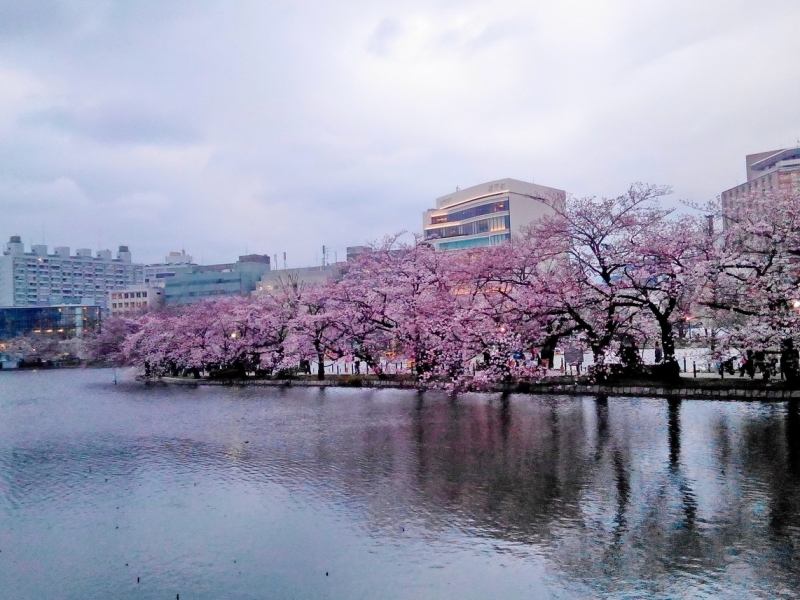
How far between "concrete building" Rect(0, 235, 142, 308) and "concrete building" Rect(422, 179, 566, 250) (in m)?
114

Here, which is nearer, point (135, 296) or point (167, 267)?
point (135, 296)

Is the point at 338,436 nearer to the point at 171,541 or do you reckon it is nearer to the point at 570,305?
the point at 171,541

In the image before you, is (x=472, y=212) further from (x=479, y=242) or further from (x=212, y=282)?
(x=212, y=282)

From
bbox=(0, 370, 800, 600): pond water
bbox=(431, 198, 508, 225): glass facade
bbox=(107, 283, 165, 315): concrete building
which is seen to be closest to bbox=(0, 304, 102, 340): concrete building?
bbox=(107, 283, 165, 315): concrete building

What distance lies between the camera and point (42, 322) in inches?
4988

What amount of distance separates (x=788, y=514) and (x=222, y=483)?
11.9 metres

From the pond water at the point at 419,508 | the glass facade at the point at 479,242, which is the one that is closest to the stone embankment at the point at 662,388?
the pond water at the point at 419,508

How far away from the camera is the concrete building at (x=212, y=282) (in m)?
127

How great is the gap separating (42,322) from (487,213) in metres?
99.4

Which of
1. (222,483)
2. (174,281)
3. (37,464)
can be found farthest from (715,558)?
(174,281)

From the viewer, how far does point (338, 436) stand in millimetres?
19469

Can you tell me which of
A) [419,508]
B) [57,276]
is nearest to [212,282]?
[57,276]

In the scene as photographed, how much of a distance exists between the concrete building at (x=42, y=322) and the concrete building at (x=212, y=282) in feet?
55.7

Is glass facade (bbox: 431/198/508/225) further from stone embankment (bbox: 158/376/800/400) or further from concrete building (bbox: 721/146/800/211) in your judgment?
stone embankment (bbox: 158/376/800/400)
